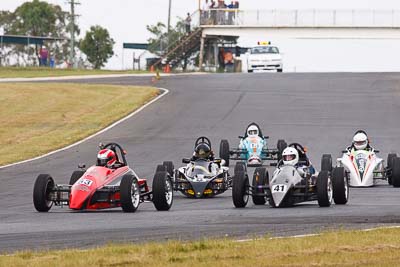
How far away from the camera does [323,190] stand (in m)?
18.8

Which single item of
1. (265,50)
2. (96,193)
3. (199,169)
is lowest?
(199,169)

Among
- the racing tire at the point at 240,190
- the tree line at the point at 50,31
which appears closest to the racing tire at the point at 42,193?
the racing tire at the point at 240,190

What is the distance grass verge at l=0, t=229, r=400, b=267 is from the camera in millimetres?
12195

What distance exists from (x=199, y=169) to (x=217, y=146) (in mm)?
10955

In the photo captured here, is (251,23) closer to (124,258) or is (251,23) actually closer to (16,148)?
(16,148)

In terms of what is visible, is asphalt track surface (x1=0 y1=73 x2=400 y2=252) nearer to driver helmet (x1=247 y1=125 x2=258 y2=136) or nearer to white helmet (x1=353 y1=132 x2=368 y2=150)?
white helmet (x1=353 y1=132 x2=368 y2=150)

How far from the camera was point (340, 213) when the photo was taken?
17562mm

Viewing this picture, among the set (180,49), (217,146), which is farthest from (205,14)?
(217,146)

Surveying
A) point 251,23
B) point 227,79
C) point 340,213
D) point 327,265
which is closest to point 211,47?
point 251,23

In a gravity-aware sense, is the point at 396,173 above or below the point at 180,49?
below

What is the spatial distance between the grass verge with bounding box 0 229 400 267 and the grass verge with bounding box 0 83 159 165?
18454mm

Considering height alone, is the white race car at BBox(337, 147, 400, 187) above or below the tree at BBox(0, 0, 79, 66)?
below

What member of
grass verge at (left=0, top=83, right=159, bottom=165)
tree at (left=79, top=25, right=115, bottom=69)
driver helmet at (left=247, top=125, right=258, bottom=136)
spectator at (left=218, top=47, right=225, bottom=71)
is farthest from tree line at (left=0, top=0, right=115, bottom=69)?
driver helmet at (left=247, top=125, right=258, bottom=136)

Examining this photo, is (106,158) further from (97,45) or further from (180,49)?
(97,45)
